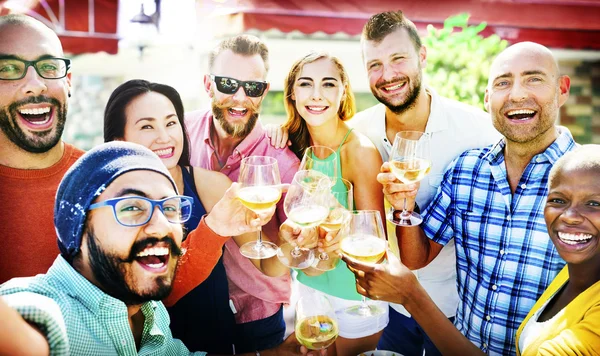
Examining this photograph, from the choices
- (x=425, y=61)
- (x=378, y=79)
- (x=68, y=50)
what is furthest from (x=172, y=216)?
(x=425, y=61)

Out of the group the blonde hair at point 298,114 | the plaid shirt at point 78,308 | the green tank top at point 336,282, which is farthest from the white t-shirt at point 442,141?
the plaid shirt at point 78,308

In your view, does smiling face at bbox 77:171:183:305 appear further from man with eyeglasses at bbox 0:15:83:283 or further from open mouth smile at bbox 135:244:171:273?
man with eyeglasses at bbox 0:15:83:283

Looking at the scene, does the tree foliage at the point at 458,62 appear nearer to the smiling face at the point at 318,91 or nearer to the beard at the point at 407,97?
the beard at the point at 407,97

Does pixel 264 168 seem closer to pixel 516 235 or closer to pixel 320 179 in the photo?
pixel 320 179

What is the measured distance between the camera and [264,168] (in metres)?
2.42

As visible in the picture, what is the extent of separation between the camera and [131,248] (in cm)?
203

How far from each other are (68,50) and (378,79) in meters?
2.02

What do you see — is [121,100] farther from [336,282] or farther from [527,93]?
[527,93]

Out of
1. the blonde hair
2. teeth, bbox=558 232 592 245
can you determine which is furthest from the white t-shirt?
teeth, bbox=558 232 592 245

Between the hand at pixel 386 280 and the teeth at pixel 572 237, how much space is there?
0.68m

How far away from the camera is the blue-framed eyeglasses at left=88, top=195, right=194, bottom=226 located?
1.97 m

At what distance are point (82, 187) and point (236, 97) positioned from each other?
1.16m

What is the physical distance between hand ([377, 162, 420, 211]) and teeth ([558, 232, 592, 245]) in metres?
0.75

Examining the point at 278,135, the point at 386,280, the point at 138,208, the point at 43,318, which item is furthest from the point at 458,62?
the point at 43,318
